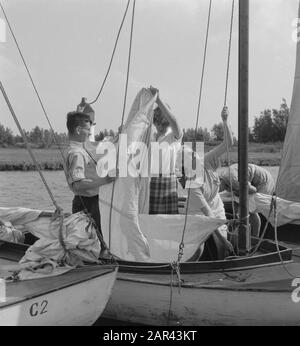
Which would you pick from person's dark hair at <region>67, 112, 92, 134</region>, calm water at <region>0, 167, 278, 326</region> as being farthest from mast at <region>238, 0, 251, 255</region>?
calm water at <region>0, 167, 278, 326</region>

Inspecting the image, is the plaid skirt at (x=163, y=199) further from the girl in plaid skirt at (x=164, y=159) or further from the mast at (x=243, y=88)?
the mast at (x=243, y=88)

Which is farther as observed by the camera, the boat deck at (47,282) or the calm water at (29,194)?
the calm water at (29,194)

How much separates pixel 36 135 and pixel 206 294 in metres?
68.1

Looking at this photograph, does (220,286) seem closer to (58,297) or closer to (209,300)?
(209,300)

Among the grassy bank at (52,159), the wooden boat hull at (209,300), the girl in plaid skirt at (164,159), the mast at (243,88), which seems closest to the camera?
the wooden boat hull at (209,300)

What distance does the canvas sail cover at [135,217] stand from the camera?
5.21 m

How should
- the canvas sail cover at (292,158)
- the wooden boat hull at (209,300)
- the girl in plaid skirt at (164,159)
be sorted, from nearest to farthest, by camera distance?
the wooden boat hull at (209,300) → the girl in plaid skirt at (164,159) → the canvas sail cover at (292,158)

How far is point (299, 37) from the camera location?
20.4 ft

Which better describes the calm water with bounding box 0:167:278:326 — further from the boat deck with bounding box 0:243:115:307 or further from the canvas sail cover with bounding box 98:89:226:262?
the boat deck with bounding box 0:243:115:307

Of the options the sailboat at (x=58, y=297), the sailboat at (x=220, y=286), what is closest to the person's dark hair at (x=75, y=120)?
the sailboat at (x=220, y=286)

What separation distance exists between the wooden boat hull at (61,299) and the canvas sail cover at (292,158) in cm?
261

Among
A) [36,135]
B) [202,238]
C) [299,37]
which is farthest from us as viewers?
[36,135]
